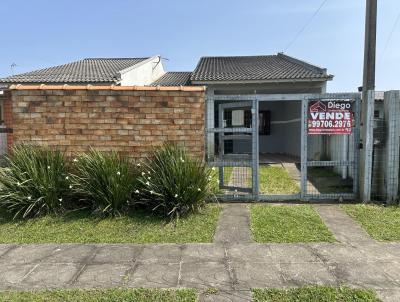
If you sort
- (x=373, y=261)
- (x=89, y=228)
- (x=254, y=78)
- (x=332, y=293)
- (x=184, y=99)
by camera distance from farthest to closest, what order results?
1. (x=254, y=78)
2. (x=184, y=99)
3. (x=89, y=228)
4. (x=373, y=261)
5. (x=332, y=293)

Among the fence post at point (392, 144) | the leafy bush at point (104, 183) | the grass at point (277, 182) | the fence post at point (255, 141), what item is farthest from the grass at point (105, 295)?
the fence post at point (392, 144)

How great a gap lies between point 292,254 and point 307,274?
0.53 m

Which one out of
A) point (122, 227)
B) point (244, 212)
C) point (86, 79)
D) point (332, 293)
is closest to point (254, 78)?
point (86, 79)

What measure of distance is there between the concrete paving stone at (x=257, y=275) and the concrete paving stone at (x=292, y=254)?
219 mm

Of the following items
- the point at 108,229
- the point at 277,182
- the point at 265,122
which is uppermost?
the point at 265,122

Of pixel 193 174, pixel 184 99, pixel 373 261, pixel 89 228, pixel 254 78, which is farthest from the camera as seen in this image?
pixel 254 78

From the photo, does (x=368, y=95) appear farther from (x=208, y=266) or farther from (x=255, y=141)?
(x=208, y=266)

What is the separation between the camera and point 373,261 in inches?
156

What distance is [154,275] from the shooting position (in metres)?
3.69

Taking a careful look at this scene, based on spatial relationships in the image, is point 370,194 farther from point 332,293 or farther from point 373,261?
point 332,293

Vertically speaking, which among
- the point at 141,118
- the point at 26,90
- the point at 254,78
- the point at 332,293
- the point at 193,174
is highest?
the point at 254,78

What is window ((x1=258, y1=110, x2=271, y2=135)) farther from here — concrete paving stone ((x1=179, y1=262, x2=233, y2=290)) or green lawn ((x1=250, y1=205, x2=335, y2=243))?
concrete paving stone ((x1=179, y1=262, x2=233, y2=290))

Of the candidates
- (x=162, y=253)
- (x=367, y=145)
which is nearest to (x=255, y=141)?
(x=367, y=145)

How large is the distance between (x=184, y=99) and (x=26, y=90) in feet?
8.89
